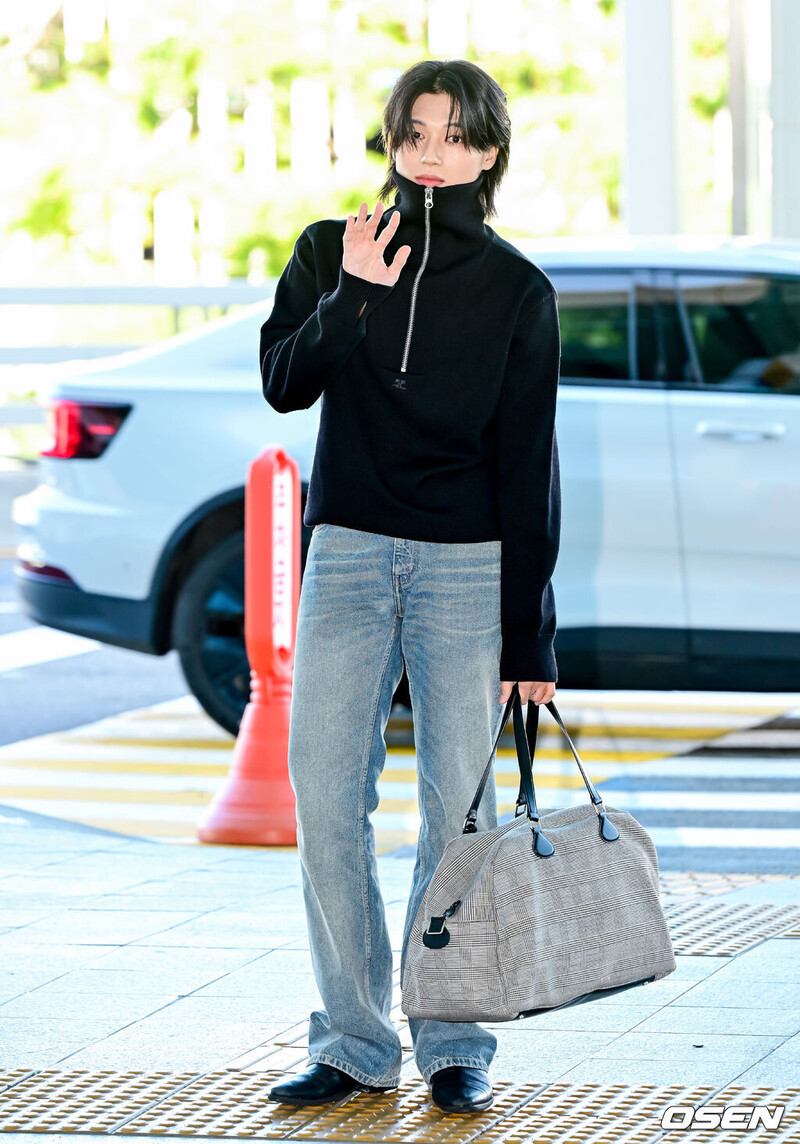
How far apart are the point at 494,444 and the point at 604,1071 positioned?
1211mm

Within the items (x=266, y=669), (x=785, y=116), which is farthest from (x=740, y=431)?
(x=785, y=116)

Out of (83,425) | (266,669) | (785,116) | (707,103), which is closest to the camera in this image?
(266,669)

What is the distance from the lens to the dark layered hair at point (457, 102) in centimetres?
346

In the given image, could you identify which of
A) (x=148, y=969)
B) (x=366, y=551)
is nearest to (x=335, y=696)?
(x=366, y=551)

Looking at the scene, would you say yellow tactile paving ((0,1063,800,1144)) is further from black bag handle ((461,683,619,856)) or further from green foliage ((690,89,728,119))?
green foliage ((690,89,728,119))

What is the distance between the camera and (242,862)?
587cm

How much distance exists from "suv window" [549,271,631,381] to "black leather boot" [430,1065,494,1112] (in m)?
4.07

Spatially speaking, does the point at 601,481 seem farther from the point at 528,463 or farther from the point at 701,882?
the point at 528,463

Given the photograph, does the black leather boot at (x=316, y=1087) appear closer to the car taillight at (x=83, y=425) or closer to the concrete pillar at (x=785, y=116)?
the car taillight at (x=83, y=425)

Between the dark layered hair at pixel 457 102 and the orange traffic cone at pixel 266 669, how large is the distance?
2962mm

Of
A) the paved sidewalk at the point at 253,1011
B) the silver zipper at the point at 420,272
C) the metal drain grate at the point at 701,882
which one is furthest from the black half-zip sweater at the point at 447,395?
the metal drain grate at the point at 701,882

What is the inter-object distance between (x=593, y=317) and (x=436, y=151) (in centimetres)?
397

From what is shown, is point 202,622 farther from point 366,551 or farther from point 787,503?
point 366,551

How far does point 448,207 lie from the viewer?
351 cm
